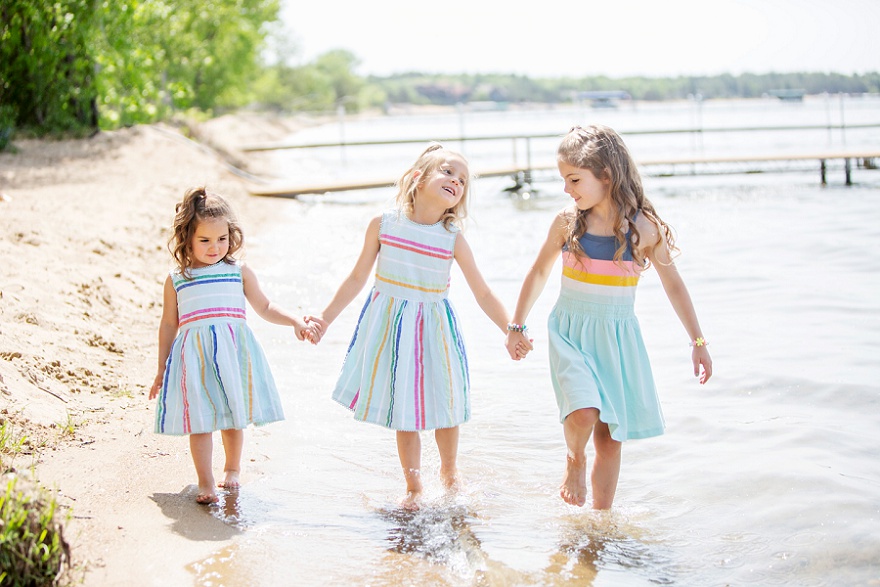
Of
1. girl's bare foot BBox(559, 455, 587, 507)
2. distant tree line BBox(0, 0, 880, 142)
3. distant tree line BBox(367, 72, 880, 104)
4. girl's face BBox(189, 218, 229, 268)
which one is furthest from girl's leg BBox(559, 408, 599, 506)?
distant tree line BBox(367, 72, 880, 104)

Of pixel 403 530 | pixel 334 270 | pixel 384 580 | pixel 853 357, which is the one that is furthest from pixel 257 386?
pixel 334 270

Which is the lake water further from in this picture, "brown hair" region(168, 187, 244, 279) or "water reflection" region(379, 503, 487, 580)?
"brown hair" region(168, 187, 244, 279)

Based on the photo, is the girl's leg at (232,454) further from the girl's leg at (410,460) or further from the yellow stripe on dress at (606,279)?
the yellow stripe on dress at (606,279)

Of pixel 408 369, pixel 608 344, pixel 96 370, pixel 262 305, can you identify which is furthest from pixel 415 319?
pixel 96 370

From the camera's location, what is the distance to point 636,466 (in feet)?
15.2

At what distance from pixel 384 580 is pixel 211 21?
94.3 ft

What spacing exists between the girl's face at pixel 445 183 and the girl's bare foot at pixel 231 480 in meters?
1.35

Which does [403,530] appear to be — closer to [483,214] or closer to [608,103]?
[483,214]

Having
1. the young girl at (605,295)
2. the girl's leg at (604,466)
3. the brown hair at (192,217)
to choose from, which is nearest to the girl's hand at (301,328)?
the brown hair at (192,217)

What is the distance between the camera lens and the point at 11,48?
13406mm

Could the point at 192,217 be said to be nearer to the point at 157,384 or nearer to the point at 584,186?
the point at 157,384

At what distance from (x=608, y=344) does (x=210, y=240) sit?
1620 millimetres

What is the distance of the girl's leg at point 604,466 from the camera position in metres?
3.72

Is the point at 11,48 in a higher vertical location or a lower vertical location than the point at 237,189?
higher
